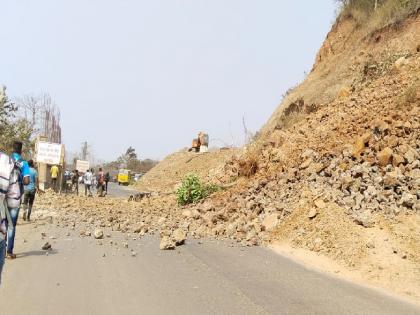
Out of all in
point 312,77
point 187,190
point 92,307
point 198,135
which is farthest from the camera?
point 198,135

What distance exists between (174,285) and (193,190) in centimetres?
801

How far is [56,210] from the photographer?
615 inches

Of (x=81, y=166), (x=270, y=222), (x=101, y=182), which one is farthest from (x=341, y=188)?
(x=81, y=166)

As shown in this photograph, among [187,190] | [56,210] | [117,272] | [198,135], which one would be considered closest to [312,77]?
[187,190]

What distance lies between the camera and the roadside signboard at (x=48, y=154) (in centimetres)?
2422

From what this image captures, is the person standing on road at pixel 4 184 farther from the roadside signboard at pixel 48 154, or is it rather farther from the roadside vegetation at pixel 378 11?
the roadside signboard at pixel 48 154

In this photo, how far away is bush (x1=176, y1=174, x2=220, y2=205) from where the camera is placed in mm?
14000

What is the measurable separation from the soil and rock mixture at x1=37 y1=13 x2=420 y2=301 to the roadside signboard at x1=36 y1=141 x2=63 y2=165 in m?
7.56

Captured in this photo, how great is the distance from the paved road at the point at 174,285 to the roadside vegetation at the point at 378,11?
454 inches

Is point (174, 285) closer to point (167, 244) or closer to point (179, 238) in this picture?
point (167, 244)

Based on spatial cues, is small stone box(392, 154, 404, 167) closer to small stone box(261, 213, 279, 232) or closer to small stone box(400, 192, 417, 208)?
small stone box(400, 192, 417, 208)

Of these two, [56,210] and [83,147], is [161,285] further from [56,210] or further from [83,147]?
[83,147]

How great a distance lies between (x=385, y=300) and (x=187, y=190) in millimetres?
8750

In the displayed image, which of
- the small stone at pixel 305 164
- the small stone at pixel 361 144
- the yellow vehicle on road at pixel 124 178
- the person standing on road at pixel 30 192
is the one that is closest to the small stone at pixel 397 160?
the small stone at pixel 361 144
